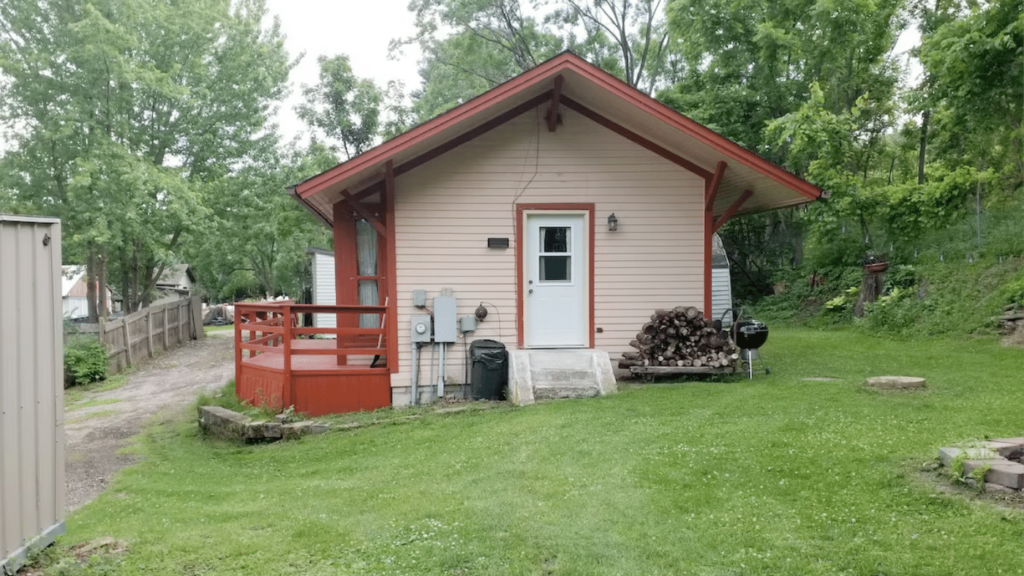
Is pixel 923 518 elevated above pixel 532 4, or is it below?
below

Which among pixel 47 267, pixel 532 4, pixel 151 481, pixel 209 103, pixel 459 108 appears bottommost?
pixel 151 481

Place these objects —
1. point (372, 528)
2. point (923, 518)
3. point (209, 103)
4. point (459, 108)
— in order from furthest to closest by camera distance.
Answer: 1. point (209, 103)
2. point (459, 108)
3. point (372, 528)
4. point (923, 518)

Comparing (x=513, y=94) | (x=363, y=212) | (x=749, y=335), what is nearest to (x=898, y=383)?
(x=749, y=335)

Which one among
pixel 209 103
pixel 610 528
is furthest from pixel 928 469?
pixel 209 103

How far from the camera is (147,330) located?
56.2 feet

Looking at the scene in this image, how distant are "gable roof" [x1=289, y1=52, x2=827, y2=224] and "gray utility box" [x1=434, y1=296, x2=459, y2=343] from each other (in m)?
1.79

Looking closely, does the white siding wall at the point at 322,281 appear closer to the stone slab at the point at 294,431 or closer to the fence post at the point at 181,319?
the fence post at the point at 181,319

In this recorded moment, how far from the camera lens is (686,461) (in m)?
4.87

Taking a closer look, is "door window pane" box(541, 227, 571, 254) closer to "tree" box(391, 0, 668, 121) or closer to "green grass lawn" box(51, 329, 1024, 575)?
"green grass lawn" box(51, 329, 1024, 575)

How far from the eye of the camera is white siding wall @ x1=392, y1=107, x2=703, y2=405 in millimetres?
8883

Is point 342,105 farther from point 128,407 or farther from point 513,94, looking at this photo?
point 513,94

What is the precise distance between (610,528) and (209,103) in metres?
19.7

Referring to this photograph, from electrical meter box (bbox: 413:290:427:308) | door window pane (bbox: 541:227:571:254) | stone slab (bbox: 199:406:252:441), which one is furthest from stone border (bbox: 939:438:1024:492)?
stone slab (bbox: 199:406:252:441)

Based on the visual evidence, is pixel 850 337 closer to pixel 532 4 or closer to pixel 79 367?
pixel 79 367
